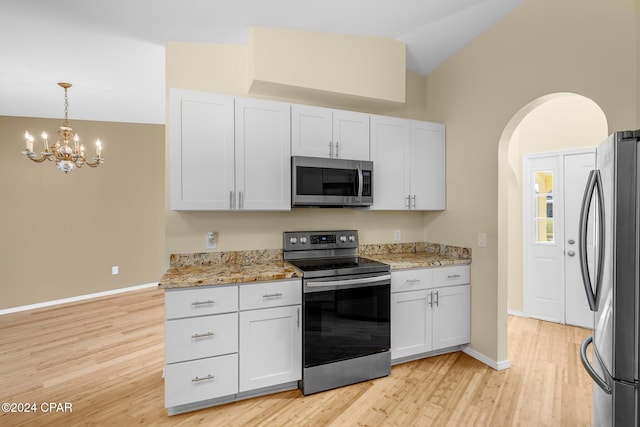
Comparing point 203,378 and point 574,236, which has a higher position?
point 574,236

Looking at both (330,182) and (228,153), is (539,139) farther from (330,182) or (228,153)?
(228,153)

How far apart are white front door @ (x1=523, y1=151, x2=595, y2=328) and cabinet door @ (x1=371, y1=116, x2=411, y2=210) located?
207cm

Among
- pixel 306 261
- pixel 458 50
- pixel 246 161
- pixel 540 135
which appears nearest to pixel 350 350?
pixel 306 261

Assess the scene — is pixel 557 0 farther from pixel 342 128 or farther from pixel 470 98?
pixel 342 128

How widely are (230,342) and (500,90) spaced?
303 cm

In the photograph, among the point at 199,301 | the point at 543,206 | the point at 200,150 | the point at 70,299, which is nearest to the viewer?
the point at 199,301

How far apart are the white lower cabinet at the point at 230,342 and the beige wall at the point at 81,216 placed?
13.1 ft

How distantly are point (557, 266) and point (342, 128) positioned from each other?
3.24 meters

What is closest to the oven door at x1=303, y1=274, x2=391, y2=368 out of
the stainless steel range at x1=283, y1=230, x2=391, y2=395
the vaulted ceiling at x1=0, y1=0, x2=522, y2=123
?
the stainless steel range at x1=283, y1=230, x2=391, y2=395

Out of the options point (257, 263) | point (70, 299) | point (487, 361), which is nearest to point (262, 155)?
point (257, 263)

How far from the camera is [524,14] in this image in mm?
2678

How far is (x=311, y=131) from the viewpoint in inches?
111

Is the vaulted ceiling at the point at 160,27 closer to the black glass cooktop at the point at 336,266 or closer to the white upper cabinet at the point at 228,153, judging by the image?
the white upper cabinet at the point at 228,153

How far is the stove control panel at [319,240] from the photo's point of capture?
9.84 ft
